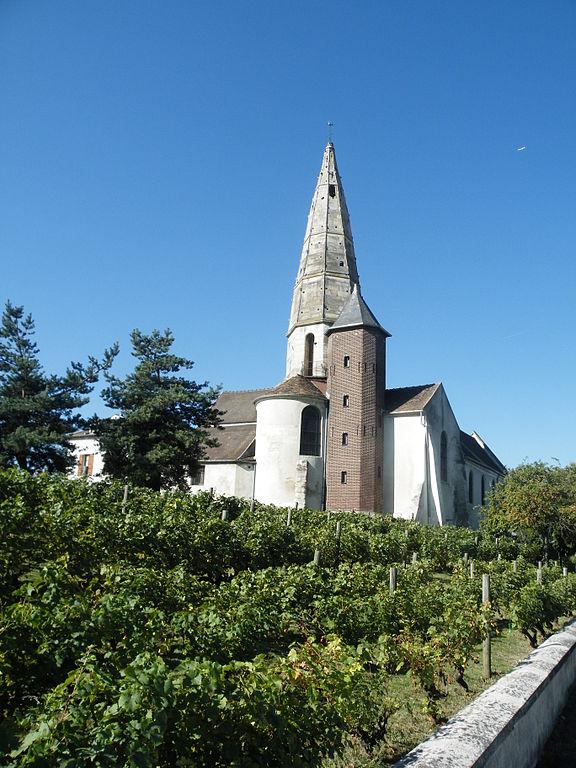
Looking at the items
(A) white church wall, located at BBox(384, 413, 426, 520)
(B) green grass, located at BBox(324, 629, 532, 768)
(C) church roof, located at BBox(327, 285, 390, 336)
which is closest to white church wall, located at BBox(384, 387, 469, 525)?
(A) white church wall, located at BBox(384, 413, 426, 520)

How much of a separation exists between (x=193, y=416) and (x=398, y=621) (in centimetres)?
1772

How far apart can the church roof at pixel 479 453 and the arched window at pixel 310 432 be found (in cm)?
1152

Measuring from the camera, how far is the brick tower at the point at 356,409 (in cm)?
2909

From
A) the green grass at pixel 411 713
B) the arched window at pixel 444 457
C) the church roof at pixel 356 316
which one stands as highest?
the church roof at pixel 356 316

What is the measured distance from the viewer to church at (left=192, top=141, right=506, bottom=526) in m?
29.4

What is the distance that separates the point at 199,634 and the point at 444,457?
29945 millimetres

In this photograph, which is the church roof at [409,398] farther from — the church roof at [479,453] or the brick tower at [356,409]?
the church roof at [479,453]

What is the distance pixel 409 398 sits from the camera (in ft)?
104

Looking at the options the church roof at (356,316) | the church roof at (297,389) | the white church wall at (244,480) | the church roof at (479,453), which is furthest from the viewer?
the church roof at (479,453)

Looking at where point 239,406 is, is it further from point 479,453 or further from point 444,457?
point 479,453

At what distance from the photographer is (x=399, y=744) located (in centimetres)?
486

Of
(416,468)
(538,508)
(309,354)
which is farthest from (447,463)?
(309,354)

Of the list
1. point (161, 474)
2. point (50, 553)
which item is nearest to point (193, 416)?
point (161, 474)

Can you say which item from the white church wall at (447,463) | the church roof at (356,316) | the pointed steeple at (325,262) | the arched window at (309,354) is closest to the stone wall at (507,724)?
the white church wall at (447,463)
